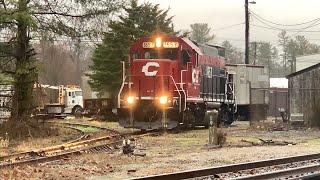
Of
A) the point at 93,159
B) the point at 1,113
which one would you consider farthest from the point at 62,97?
the point at 93,159

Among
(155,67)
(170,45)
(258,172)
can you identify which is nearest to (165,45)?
(170,45)

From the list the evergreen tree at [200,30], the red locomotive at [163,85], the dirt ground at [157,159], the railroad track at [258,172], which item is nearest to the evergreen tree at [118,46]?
the red locomotive at [163,85]

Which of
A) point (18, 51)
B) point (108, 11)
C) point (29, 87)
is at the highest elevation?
point (108, 11)

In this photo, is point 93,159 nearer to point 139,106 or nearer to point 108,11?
point 139,106

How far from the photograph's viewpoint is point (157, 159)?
45.1ft

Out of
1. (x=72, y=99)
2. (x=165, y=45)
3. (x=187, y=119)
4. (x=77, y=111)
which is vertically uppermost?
(x=165, y=45)

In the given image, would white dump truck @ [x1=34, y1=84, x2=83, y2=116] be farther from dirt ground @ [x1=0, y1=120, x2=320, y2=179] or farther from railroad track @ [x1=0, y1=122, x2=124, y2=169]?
railroad track @ [x1=0, y1=122, x2=124, y2=169]

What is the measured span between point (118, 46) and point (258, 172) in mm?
29522

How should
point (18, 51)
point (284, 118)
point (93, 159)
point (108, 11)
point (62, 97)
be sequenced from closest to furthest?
point (93, 159) < point (18, 51) < point (108, 11) < point (284, 118) < point (62, 97)

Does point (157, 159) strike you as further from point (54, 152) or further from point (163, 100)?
point (163, 100)

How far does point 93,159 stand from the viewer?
13.3 m

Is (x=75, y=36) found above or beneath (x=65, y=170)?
above

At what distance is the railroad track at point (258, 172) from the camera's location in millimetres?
9303

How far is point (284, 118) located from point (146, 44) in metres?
14.0
